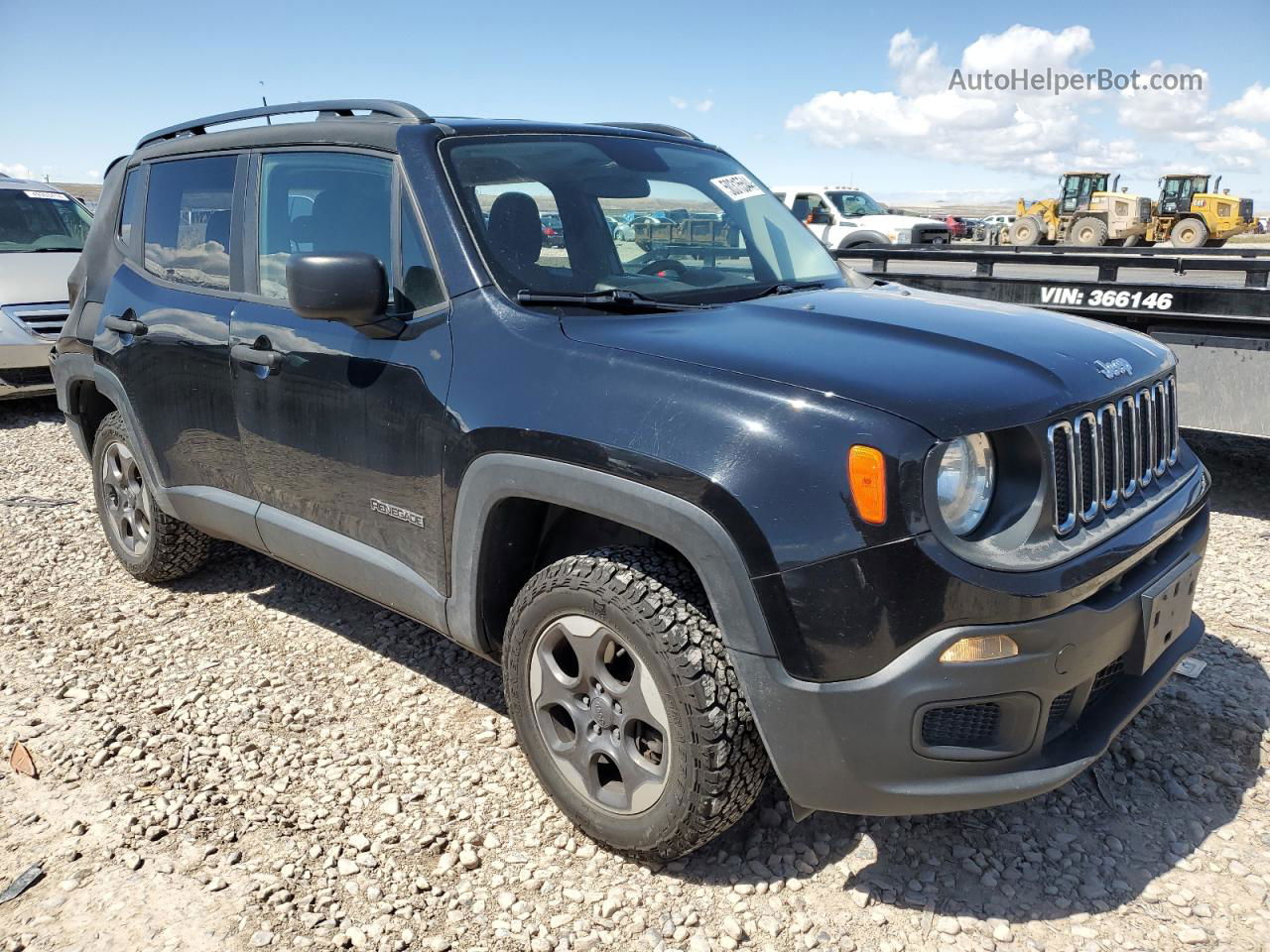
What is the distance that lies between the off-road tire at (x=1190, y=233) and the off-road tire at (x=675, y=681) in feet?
92.9

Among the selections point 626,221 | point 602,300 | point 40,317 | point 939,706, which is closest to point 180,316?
point 626,221

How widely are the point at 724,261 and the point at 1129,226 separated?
27.6m

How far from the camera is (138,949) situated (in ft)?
7.98

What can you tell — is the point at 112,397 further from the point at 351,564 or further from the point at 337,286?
the point at 337,286

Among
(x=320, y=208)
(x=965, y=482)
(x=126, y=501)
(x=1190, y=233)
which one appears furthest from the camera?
(x=1190, y=233)

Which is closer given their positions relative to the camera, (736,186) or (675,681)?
(675,681)

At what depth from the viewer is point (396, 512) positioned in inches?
120

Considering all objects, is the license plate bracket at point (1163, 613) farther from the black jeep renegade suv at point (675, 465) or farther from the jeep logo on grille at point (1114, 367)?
the jeep logo on grille at point (1114, 367)

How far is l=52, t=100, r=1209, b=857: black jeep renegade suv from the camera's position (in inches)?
85.0

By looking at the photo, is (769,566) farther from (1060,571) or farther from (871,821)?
(871,821)

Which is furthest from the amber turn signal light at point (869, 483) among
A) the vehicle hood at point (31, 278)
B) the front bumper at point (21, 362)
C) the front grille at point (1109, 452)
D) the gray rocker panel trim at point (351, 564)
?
the vehicle hood at point (31, 278)

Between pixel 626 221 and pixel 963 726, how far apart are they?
1985 mm

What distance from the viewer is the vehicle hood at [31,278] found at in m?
8.61

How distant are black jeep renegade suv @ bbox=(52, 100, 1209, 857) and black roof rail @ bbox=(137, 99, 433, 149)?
0.02m
